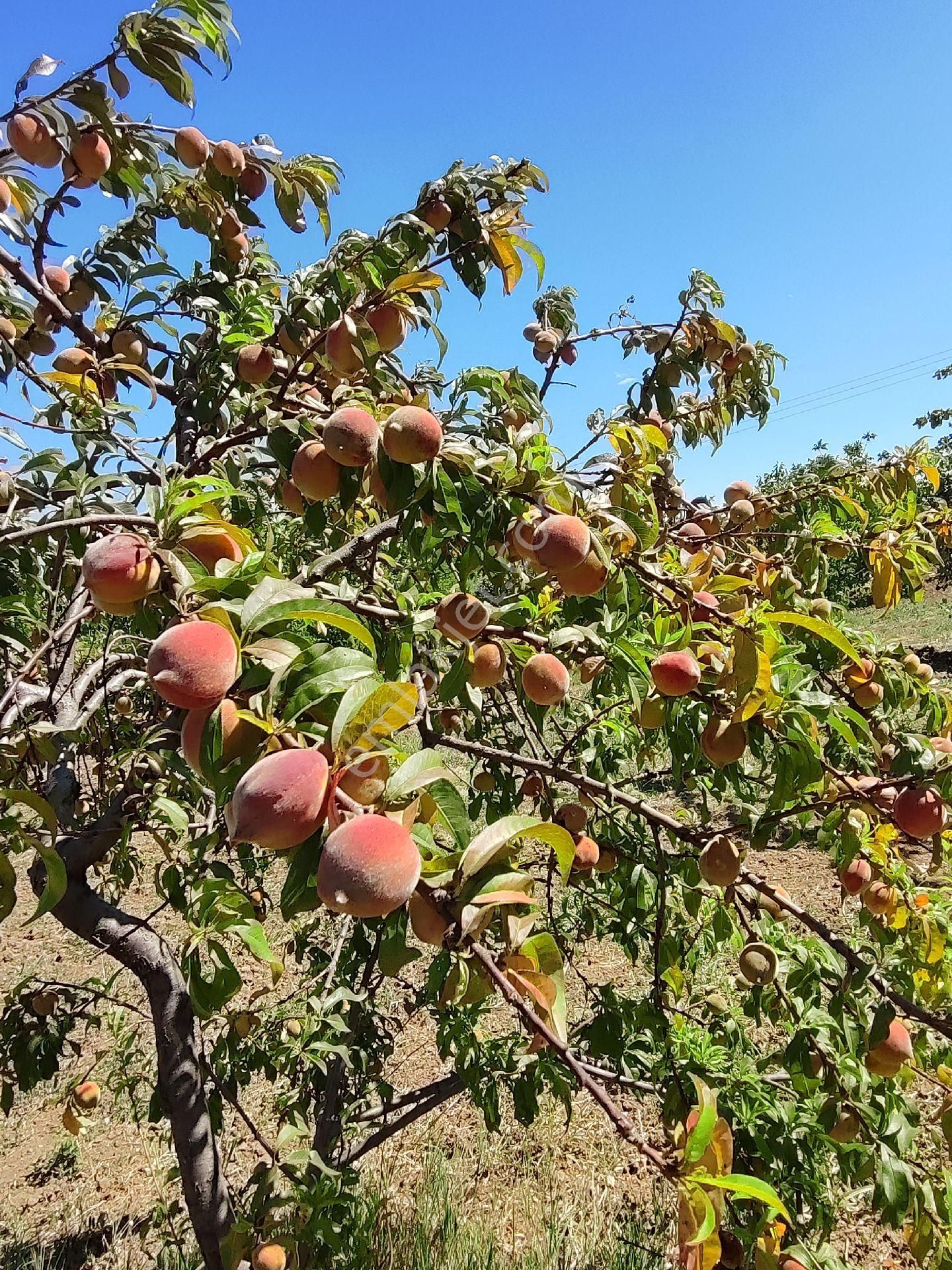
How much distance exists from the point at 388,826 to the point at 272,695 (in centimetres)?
18

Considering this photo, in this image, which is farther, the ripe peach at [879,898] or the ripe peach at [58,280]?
the ripe peach at [58,280]

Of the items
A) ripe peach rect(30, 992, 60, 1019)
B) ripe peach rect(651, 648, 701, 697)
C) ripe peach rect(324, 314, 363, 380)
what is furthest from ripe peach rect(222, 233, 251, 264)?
ripe peach rect(30, 992, 60, 1019)

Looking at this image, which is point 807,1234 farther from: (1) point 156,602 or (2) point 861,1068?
(1) point 156,602

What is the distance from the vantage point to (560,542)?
3.35ft

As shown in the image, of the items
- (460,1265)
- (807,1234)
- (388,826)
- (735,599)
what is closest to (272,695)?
(388,826)

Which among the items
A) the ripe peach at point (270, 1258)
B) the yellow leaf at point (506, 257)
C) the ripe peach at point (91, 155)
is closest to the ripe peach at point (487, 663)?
the yellow leaf at point (506, 257)

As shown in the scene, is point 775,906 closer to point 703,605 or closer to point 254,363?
point 703,605

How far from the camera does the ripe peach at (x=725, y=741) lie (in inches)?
46.8

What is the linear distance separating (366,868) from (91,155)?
1866 mm

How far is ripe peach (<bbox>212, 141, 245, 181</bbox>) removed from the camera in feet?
6.59

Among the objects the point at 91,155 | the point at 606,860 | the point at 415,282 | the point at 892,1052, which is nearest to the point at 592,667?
the point at 606,860

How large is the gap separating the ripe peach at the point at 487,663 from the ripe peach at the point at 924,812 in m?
0.78

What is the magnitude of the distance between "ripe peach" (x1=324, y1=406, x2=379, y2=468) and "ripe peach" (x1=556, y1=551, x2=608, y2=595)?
1.11 ft

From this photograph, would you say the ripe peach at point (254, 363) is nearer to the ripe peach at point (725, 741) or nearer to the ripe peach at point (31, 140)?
the ripe peach at point (31, 140)
